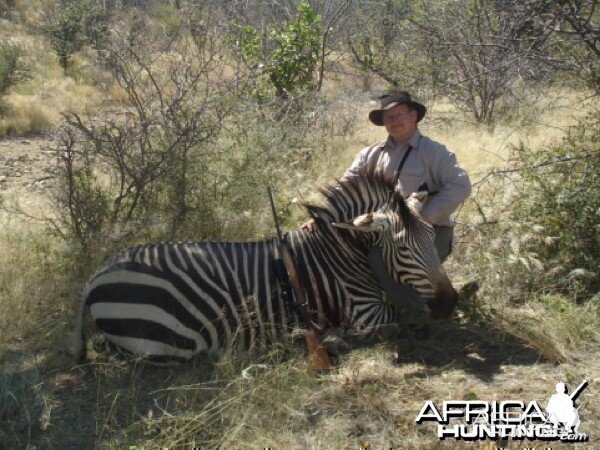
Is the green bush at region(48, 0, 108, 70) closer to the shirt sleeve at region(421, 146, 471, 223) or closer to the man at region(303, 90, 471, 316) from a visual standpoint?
the man at region(303, 90, 471, 316)

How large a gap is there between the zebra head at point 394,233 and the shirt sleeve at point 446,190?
0.09m

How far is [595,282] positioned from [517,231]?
674 millimetres

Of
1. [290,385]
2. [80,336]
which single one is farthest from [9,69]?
[290,385]

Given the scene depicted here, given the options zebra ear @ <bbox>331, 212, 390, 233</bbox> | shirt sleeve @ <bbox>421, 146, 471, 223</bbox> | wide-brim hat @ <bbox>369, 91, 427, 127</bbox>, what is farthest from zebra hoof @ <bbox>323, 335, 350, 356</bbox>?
wide-brim hat @ <bbox>369, 91, 427, 127</bbox>

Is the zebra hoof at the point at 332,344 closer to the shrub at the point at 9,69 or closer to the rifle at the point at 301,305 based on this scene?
the rifle at the point at 301,305

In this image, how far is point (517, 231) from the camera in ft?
15.8

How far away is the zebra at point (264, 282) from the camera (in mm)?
3662

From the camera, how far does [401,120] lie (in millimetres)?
4156

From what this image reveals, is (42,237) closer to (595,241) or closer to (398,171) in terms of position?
(398,171)

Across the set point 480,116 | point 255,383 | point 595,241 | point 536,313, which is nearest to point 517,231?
point 595,241

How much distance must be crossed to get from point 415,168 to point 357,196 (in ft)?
1.49

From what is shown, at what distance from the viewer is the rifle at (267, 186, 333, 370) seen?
3.59 metres

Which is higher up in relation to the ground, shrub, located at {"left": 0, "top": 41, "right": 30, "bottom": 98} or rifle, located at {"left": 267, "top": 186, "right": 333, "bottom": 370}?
shrub, located at {"left": 0, "top": 41, "right": 30, "bottom": 98}

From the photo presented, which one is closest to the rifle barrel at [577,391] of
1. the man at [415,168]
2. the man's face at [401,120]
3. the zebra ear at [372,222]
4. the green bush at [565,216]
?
the man at [415,168]
